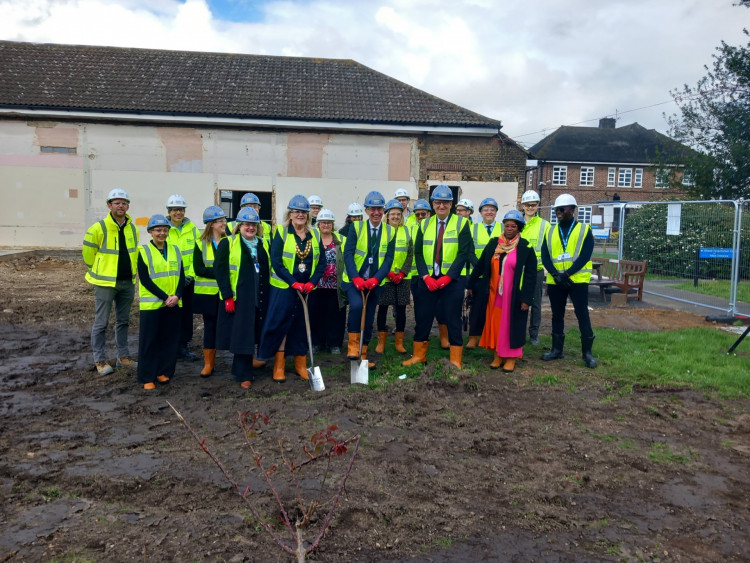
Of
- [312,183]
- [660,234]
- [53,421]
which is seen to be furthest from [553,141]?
[53,421]

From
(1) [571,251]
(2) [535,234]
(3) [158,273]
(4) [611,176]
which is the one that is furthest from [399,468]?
(4) [611,176]

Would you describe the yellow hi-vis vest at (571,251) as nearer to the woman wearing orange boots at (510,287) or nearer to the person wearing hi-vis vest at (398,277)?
the woman wearing orange boots at (510,287)

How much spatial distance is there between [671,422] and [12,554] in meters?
5.28

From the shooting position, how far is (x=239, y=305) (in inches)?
253

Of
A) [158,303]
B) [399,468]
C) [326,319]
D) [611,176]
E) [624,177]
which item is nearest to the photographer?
[399,468]

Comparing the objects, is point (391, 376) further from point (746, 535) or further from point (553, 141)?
point (553, 141)

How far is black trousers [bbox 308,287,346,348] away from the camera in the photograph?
25.1 ft

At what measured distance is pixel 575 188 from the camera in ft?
159

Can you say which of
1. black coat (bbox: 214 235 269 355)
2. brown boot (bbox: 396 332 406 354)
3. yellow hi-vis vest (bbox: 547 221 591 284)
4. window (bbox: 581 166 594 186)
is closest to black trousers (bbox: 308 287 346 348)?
brown boot (bbox: 396 332 406 354)

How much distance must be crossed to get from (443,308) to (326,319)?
177cm

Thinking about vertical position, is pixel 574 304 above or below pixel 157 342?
above

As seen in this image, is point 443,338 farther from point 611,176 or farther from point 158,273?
point 611,176

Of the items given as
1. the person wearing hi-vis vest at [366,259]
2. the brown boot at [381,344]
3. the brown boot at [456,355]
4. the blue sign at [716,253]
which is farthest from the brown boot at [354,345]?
the blue sign at [716,253]

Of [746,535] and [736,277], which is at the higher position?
[736,277]
